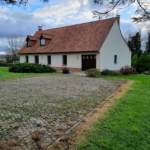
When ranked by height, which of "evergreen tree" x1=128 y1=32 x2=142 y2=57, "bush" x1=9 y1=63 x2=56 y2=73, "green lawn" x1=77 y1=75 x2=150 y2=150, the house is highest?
"evergreen tree" x1=128 y1=32 x2=142 y2=57

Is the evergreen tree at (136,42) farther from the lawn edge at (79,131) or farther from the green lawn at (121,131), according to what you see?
the lawn edge at (79,131)

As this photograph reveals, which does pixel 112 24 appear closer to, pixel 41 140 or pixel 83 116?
pixel 83 116

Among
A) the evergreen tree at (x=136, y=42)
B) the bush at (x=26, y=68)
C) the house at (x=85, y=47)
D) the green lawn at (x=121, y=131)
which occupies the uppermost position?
the evergreen tree at (x=136, y=42)

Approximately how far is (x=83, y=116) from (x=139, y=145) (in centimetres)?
188

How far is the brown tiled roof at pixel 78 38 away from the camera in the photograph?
18469 millimetres

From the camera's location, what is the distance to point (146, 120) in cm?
409

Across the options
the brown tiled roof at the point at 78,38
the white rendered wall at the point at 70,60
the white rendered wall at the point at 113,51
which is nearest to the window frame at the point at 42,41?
the brown tiled roof at the point at 78,38

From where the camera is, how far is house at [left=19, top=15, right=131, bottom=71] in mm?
18125

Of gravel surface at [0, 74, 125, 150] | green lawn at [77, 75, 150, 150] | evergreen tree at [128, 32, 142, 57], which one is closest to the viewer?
green lawn at [77, 75, 150, 150]

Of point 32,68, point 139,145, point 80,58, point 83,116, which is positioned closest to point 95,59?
point 80,58

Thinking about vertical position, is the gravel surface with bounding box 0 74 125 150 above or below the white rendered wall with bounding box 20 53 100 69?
below

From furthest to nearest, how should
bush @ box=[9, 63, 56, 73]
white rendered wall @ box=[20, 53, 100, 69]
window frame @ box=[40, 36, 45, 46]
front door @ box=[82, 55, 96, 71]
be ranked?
1. window frame @ box=[40, 36, 45, 46]
2. white rendered wall @ box=[20, 53, 100, 69]
3. front door @ box=[82, 55, 96, 71]
4. bush @ box=[9, 63, 56, 73]

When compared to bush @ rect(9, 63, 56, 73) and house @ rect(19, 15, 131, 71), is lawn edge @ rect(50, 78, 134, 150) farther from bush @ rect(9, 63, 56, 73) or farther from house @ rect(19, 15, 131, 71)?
bush @ rect(9, 63, 56, 73)

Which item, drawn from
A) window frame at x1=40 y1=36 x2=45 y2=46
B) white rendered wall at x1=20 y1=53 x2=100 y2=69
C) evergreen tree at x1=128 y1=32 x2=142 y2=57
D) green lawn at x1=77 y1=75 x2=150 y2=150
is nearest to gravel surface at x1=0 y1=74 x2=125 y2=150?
green lawn at x1=77 y1=75 x2=150 y2=150
